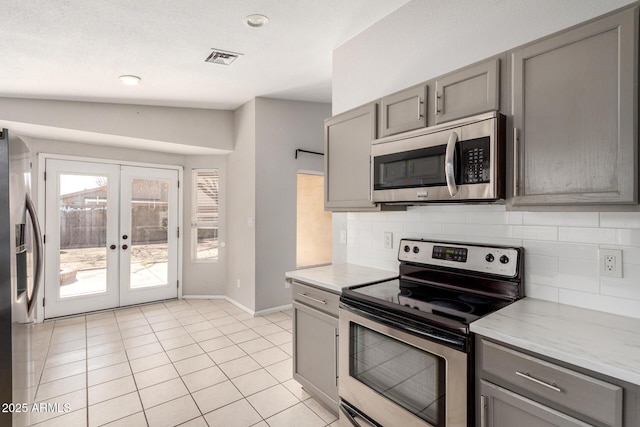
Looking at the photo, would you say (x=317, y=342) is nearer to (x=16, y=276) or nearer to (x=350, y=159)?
(x=350, y=159)

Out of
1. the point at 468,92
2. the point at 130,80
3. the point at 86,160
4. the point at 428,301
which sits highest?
the point at 130,80

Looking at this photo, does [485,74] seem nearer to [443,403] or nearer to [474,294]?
[474,294]

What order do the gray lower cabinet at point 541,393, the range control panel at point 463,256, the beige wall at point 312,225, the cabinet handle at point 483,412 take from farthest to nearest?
1. the beige wall at point 312,225
2. the range control panel at point 463,256
3. the cabinet handle at point 483,412
4. the gray lower cabinet at point 541,393

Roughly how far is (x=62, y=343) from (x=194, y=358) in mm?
1553

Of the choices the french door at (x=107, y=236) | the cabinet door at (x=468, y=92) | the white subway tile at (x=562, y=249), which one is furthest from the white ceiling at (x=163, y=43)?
the white subway tile at (x=562, y=249)

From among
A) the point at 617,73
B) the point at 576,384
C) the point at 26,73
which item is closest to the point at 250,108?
the point at 26,73

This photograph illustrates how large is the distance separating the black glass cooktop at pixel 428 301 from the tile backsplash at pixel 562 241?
26 centimetres

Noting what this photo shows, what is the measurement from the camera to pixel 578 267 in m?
1.53

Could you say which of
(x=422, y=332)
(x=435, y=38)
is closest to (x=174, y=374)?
(x=422, y=332)

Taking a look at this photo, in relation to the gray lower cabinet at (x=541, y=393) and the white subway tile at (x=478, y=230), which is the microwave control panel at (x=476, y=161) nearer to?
the white subway tile at (x=478, y=230)

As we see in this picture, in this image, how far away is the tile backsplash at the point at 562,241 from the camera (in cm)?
140

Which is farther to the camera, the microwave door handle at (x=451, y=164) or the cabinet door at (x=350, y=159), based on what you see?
the cabinet door at (x=350, y=159)

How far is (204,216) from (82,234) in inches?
62.5

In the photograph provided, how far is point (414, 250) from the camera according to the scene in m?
2.18
